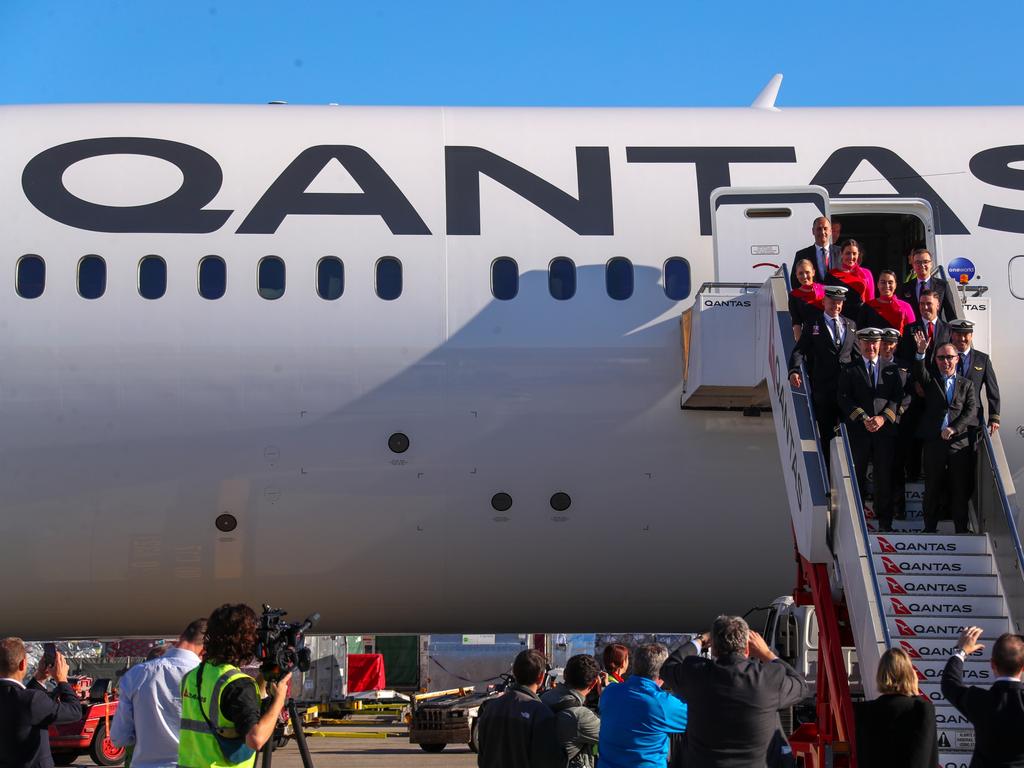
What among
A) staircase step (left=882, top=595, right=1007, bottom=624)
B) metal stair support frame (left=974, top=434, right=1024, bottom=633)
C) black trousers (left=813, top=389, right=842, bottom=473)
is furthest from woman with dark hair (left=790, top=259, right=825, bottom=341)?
staircase step (left=882, top=595, right=1007, bottom=624)

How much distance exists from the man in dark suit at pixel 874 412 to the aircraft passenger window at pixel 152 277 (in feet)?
19.3

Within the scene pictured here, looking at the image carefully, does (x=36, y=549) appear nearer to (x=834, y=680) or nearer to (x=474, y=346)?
(x=474, y=346)

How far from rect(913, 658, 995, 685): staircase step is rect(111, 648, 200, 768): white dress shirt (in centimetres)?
452

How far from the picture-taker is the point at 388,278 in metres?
11.2

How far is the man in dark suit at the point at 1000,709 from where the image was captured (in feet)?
17.7

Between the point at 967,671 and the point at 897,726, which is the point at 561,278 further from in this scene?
the point at 897,726

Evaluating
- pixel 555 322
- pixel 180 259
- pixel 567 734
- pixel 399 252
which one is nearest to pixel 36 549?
pixel 180 259

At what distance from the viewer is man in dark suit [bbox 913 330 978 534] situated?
28.9ft

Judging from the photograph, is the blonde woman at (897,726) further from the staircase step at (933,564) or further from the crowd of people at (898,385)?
the crowd of people at (898,385)

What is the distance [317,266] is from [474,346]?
1.58 metres

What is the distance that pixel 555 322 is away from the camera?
11234 millimetres

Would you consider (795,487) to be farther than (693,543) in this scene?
No

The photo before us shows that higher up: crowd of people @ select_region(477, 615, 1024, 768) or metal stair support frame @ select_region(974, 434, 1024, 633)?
metal stair support frame @ select_region(974, 434, 1024, 633)

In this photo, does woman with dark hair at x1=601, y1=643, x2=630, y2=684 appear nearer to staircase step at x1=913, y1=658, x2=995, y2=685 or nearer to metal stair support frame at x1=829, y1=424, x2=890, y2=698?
metal stair support frame at x1=829, y1=424, x2=890, y2=698
